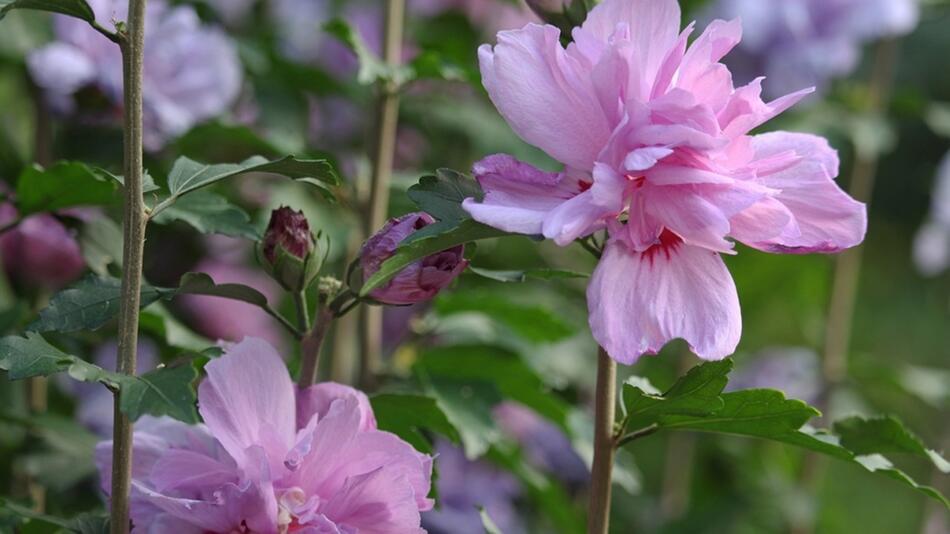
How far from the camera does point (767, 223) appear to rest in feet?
1.74

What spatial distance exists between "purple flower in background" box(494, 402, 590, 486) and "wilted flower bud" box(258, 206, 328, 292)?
0.89 metres

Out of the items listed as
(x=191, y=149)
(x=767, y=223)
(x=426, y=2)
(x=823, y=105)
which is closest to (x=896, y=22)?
(x=823, y=105)

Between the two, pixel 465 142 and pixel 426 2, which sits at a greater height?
pixel 426 2

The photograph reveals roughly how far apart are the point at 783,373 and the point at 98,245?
41.6 inches

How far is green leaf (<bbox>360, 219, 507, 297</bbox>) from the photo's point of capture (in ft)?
1.71

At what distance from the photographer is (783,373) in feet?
5.45

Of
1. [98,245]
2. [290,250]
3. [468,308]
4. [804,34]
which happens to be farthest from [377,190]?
[804,34]

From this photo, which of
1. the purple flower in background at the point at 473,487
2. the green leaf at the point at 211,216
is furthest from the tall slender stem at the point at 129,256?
the purple flower in background at the point at 473,487

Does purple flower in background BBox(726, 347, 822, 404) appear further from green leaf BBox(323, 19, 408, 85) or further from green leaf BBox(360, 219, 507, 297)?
green leaf BBox(360, 219, 507, 297)

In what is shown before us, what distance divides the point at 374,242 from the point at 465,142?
970mm

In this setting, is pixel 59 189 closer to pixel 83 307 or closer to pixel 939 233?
pixel 83 307

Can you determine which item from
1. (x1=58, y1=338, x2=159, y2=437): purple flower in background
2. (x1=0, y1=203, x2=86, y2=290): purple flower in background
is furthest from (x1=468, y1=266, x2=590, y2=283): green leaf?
(x1=0, y1=203, x2=86, y2=290): purple flower in background

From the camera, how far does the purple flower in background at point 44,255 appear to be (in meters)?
1.04

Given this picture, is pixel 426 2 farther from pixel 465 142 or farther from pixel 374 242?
pixel 374 242
